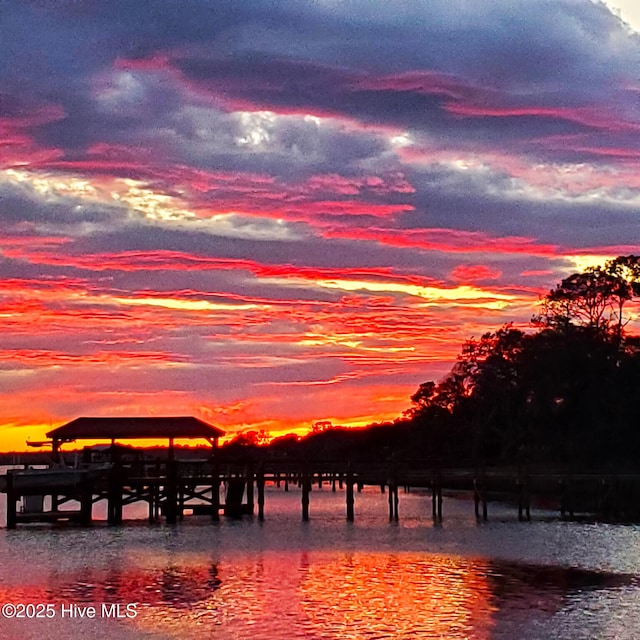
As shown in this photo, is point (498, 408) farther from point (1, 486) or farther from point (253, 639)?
point (253, 639)

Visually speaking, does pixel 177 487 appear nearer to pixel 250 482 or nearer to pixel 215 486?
pixel 215 486

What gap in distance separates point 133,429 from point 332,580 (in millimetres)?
31734

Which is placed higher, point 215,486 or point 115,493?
point 215,486

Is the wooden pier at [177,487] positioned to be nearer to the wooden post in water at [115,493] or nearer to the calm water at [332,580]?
the wooden post in water at [115,493]

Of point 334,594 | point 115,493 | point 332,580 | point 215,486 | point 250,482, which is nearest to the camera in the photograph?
point 334,594

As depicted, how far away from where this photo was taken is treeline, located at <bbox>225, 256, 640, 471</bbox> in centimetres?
8406

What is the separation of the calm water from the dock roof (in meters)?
8.82

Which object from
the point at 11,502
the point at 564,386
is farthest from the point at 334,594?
the point at 564,386

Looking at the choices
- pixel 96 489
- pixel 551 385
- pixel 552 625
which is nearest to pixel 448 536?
pixel 96 489

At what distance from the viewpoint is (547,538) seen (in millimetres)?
47344

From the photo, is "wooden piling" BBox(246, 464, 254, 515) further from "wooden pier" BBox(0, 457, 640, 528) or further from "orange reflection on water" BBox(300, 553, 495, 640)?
"orange reflection on water" BBox(300, 553, 495, 640)

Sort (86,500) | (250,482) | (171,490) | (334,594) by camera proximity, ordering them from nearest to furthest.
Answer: (334,594)
(86,500)
(171,490)
(250,482)

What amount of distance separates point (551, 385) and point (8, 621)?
6691 cm

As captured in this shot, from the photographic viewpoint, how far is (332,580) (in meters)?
33.4
